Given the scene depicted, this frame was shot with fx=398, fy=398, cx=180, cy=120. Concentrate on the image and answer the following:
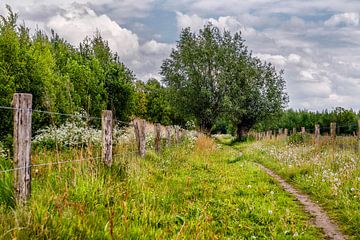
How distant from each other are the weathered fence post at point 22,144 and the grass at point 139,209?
8.0 inches

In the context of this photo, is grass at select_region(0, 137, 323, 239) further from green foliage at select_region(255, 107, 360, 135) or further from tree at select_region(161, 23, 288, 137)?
green foliage at select_region(255, 107, 360, 135)

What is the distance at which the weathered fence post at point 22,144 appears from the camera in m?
5.48

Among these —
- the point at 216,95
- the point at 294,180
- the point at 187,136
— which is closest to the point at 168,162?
the point at 294,180

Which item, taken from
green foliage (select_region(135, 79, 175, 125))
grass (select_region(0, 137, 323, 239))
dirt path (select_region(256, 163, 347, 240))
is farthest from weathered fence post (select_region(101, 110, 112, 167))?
green foliage (select_region(135, 79, 175, 125))

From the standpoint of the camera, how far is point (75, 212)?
5195mm

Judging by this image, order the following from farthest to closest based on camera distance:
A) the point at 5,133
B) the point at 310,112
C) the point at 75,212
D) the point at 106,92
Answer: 1. the point at 310,112
2. the point at 106,92
3. the point at 5,133
4. the point at 75,212

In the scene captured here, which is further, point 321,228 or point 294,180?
point 294,180

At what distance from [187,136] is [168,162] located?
11.3m

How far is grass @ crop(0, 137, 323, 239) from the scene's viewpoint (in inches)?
191

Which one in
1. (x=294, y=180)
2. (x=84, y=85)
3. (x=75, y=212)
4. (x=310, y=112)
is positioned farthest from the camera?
(x=310, y=112)

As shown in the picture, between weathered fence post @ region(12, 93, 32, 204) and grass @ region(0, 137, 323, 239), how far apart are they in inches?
8.0

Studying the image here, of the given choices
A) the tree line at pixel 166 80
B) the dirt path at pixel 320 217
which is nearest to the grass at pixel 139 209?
the dirt path at pixel 320 217

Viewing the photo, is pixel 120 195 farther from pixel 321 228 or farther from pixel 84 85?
pixel 84 85

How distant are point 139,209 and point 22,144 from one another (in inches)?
89.1
